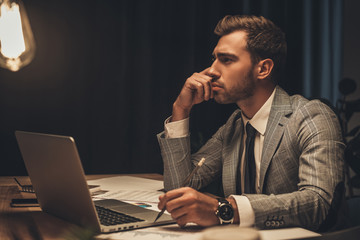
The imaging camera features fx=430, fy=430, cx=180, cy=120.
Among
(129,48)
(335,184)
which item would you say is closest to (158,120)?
(129,48)

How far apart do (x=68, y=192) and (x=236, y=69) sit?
0.92m

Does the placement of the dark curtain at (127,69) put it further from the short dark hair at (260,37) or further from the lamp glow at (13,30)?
the short dark hair at (260,37)

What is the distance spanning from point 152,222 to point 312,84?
243cm

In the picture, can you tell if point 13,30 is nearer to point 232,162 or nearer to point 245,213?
point 232,162

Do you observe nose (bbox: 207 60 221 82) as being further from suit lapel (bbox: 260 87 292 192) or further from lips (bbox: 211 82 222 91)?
suit lapel (bbox: 260 87 292 192)

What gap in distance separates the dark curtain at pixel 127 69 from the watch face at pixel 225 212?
1.67 m

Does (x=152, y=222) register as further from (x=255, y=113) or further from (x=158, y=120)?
(x=158, y=120)

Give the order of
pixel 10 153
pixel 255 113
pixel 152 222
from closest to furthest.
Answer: pixel 152 222 < pixel 255 113 < pixel 10 153

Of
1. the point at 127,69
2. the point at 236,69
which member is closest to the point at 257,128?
the point at 236,69

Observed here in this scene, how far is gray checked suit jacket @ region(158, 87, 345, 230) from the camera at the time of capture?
1.19 m

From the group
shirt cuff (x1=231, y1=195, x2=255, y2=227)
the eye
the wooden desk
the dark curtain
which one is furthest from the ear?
the dark curtain

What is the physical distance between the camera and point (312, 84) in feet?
10.5

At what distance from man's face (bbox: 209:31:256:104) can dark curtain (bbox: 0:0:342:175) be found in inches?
43.1

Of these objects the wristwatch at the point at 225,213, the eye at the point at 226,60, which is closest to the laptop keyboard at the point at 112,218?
the wristwatch at the point at 225,213
